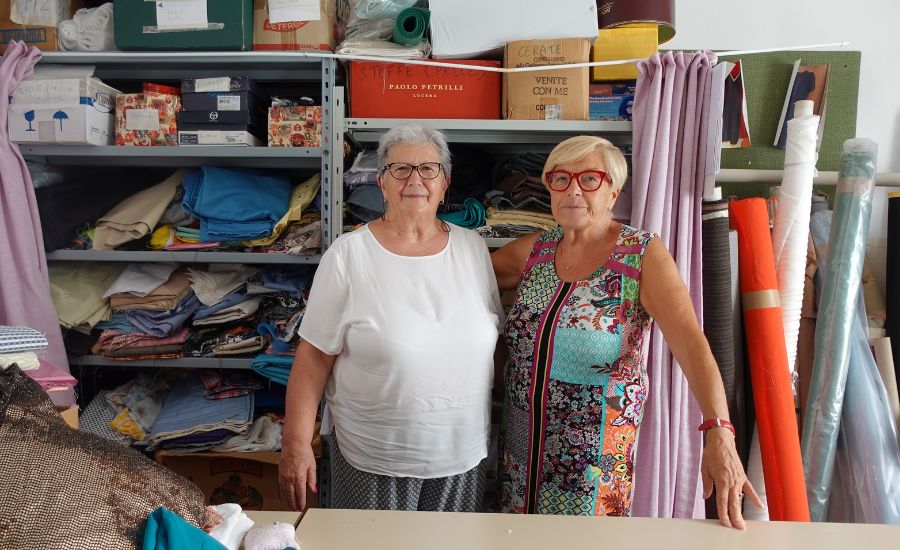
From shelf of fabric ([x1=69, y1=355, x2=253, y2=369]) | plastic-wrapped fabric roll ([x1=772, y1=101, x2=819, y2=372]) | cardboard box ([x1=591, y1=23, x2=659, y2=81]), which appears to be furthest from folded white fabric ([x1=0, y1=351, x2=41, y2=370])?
plastic-wrapped fabric roll ([x1=772, y1=101, x2=819, y2=372])

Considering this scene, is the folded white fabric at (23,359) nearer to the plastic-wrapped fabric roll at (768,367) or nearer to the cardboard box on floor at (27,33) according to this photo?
the cardboard box on floor at (27,33)

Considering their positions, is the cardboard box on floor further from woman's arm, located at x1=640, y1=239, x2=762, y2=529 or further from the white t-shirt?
woman's arm, located at x1=640, y1=239, x2=762, y2=529

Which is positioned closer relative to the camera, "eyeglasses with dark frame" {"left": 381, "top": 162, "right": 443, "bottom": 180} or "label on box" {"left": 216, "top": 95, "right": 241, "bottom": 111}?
"eyeglasses with dark frame" {"left": 381, "top": 162, "right": 443, "bottom": 180}

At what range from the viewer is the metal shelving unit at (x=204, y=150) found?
208cm

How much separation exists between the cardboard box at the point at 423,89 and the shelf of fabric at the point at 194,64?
0.19 metres

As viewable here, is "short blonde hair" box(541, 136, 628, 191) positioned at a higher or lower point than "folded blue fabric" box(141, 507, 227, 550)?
higher

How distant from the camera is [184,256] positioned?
2.21 m

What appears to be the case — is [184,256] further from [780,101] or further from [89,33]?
[780,101]

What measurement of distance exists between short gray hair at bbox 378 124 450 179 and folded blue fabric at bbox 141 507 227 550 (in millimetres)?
1052

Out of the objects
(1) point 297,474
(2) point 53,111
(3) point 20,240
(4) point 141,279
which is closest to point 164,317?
(4) point 141,279

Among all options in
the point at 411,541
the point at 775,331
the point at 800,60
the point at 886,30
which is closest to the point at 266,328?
the point at 411,541

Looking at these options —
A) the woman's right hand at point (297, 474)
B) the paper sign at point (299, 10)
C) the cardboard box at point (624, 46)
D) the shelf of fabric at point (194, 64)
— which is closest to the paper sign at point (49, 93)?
the shelf of fabric at point (194, 64)

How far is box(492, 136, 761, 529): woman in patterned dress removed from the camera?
1.52 meters

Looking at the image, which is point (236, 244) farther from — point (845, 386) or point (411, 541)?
point (845, 386)
